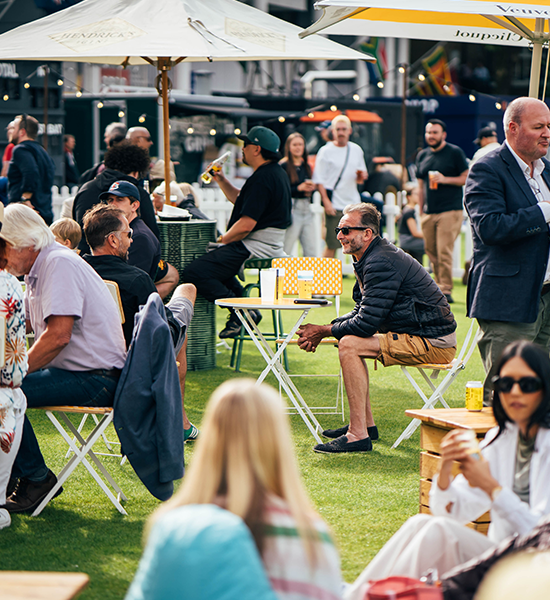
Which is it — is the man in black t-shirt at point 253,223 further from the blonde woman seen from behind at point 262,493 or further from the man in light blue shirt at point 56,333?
the blonde woman seen from behind at point 262,493

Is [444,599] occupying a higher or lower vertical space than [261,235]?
lower

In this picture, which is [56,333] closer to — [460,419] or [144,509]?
[144,509]

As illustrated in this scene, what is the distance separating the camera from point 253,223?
734 centimetres

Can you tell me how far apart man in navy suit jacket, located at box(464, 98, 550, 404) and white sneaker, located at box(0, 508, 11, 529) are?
7.73ft

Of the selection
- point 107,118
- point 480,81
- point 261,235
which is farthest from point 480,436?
point 480,81

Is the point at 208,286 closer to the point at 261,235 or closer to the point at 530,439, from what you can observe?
the point at 261,235

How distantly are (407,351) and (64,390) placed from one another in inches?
84.9

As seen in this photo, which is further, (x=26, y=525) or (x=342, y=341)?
(x=342, y=341)

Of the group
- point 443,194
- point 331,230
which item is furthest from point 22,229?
point 331,230

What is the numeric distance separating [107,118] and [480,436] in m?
15.5

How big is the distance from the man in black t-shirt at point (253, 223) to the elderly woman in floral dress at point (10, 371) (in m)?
3.46

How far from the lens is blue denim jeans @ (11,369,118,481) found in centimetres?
413

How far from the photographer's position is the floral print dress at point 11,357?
3824 millimetres

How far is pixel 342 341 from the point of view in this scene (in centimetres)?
539
